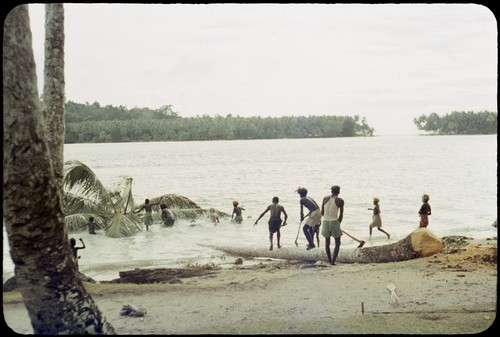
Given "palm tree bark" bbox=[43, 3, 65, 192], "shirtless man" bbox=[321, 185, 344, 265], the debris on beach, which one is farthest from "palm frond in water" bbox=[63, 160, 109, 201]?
"shirtless man" bbox=[321, 185, 344, 265]

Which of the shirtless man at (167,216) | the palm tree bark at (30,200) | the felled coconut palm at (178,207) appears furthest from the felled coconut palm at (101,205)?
the palm tree bark at (30,200)

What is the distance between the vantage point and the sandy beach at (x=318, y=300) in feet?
26.9

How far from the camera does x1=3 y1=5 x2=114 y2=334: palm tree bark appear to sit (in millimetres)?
6488

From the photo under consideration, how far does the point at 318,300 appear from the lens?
9867mm

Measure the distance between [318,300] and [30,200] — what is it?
5.37m

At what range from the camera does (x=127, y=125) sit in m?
29.7

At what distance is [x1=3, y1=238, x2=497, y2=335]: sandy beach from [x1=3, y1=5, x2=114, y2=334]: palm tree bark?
1283 millimetres

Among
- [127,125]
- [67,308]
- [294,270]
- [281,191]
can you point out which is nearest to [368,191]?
A: [281,191]

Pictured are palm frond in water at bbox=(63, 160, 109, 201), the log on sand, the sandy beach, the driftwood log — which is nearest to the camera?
the sandy beach

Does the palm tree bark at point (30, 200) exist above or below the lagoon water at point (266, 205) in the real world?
above

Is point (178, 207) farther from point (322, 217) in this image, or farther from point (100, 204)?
point (322, 217)

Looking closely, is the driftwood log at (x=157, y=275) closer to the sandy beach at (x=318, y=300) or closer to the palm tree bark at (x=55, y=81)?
the sandy beach at (x=318, y=300)

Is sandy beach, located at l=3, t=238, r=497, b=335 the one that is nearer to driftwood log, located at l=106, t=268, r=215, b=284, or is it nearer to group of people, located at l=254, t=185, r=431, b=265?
driftwood log, located at l=106, t=268, r=215, b=284

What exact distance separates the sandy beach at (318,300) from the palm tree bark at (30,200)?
1283 millimetres
